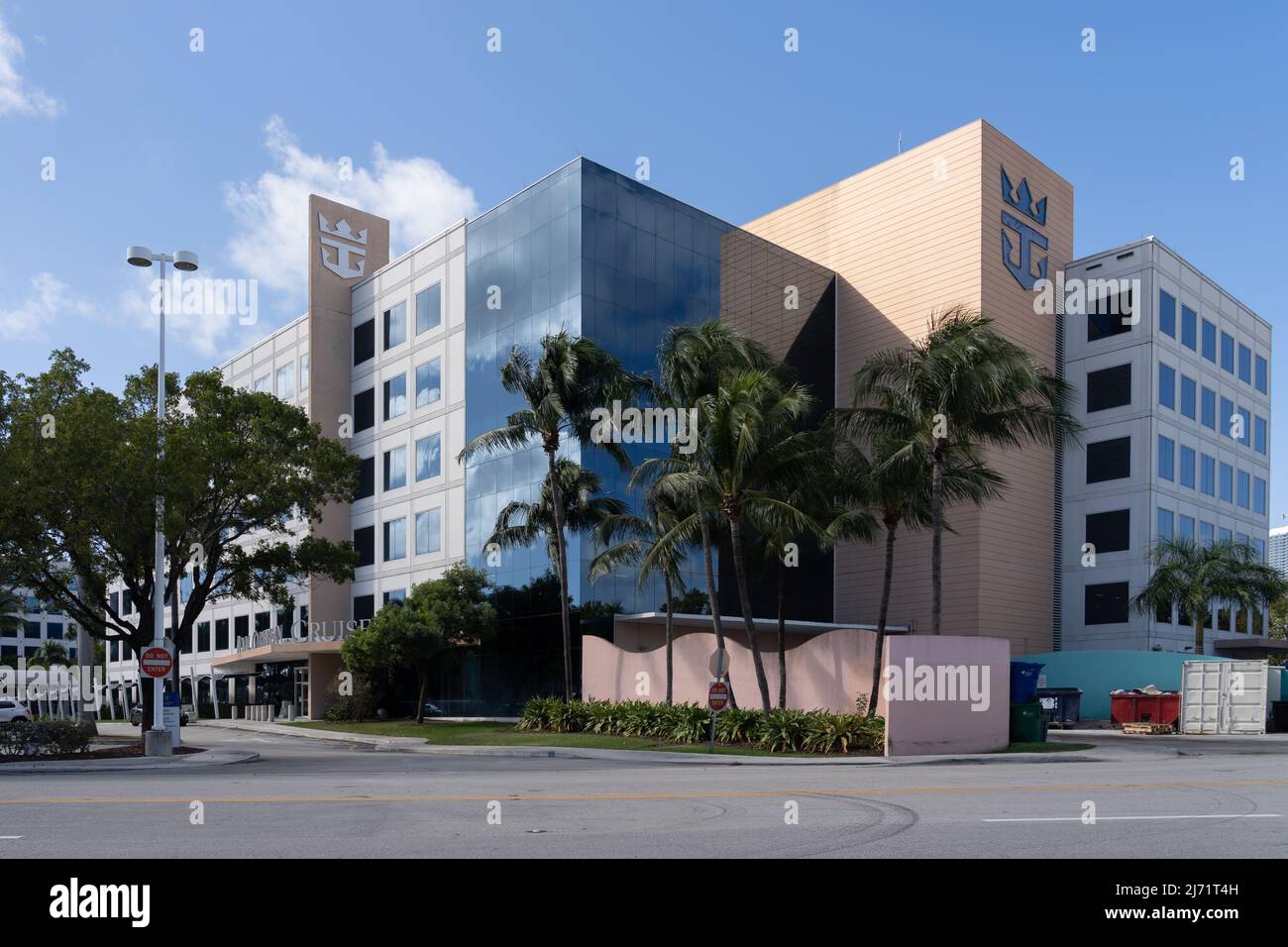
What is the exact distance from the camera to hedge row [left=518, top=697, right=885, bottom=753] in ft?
86.2

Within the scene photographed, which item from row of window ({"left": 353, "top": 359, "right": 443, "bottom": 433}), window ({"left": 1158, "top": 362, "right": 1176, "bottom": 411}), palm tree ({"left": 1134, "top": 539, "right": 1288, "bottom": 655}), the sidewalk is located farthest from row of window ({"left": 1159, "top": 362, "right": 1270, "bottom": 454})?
row of window ({"left": 353, "top": 359, "right": 443, "bottom": 433})

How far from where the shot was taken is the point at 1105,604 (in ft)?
159

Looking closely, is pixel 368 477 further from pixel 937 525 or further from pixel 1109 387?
pixel 1109 387

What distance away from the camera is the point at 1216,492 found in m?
53.9

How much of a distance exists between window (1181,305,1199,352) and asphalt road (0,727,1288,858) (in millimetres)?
34373

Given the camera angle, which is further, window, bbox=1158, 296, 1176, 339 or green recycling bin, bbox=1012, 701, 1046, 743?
window, bbox=1158, 296, 1176, 339

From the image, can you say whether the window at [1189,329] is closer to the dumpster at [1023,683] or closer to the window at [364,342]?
the dumpster at [1023,683]

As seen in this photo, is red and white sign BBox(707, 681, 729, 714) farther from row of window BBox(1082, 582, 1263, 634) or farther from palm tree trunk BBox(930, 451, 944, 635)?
row of window BBox(1082, 582, 1263, 634)

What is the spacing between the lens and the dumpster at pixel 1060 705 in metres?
37.5

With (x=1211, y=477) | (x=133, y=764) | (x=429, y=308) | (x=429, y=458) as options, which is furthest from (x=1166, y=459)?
(x=133, y=764)

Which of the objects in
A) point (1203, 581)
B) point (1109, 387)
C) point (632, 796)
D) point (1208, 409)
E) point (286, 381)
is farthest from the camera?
point (286, 381)

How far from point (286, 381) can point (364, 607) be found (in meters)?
14.4
